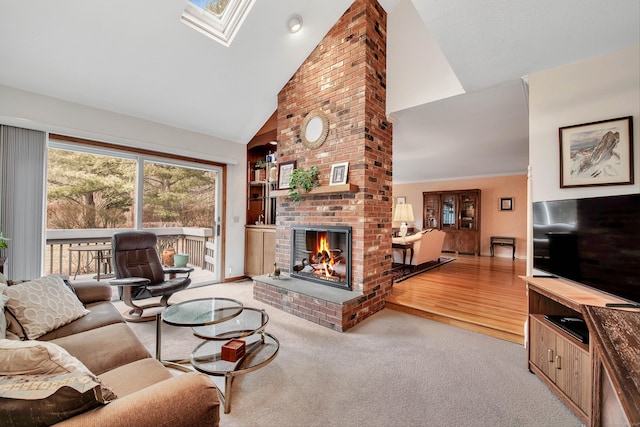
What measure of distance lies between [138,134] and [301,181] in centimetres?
233

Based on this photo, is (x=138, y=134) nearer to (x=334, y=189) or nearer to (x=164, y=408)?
(x=334, y=189)

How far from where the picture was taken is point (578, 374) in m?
1.57

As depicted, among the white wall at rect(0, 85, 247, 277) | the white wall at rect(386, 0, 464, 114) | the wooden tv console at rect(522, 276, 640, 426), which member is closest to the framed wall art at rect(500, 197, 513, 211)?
the white wall at rect(386, 0, 464, 114)

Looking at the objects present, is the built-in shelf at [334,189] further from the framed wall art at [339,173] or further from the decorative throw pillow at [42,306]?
the decorative throw pillow at [42,306]

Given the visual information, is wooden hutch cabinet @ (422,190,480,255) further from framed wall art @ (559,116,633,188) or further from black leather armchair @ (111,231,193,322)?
black leather armchair @ (111,231,193,322)

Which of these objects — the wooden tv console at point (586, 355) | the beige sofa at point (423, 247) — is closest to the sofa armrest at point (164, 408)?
the wooden tv console at point (586, 355)

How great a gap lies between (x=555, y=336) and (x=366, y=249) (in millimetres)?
1712

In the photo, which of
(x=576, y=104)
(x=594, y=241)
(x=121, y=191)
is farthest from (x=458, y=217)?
(x=121, y=191)

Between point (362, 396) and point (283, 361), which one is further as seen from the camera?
point (283, 361)

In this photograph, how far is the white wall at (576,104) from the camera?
6.30 feet

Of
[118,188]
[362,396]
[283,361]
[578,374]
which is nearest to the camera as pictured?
[578,374]

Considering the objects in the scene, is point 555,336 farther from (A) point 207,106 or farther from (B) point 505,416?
(A) point 207,106

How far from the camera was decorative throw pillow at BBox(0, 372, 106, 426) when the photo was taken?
74cm

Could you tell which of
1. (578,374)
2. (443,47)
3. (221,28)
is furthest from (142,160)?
(578,374)
